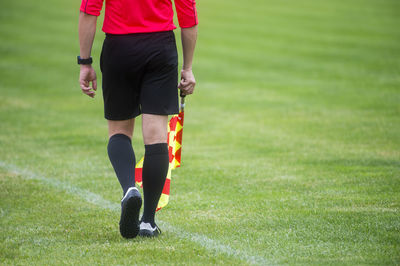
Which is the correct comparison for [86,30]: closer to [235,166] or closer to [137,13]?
[137,13]

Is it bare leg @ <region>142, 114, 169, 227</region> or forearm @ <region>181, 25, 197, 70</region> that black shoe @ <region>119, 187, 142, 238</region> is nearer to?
bare leg @ <region>142, 114, 169, 227</region>

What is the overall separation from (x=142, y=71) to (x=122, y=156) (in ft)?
1.96

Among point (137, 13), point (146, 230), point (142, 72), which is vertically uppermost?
point (137, 13)

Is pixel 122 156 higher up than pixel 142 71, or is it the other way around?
pixel 142 71

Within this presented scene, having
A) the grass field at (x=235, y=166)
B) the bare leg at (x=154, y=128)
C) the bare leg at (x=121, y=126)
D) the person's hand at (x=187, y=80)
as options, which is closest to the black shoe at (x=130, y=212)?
the grass field at (x=235, y=166)

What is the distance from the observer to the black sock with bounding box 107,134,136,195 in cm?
445

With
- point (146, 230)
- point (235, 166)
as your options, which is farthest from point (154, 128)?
point (235, 166)

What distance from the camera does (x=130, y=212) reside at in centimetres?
415

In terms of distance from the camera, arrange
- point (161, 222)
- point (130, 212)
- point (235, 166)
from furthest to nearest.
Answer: point (235, 166), point (161, 222), point (130, 212)

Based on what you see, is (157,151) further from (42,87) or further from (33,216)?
(42,87)

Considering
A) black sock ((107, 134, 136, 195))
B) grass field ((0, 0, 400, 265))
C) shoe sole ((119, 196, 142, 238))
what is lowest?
grass field ((0, 0, 400, 265))

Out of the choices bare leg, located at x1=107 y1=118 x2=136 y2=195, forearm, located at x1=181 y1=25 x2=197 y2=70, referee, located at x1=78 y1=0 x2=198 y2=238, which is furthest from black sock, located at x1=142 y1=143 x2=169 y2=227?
forearm, located at x1=181 y1=25 x2=197 y2=70

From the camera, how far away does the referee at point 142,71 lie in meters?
4.30

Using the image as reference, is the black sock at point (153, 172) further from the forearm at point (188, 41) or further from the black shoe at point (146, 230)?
the forearm at point (188, 41)
